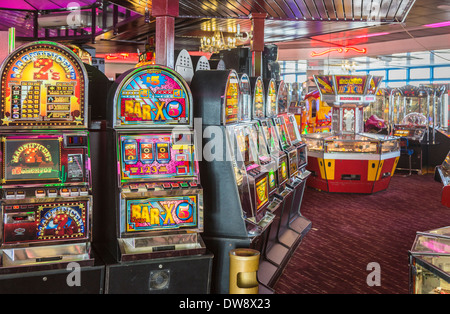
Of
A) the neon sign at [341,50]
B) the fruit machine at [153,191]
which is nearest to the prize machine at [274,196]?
the fruit machine at [153,191]

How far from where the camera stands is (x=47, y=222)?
3.04 meters

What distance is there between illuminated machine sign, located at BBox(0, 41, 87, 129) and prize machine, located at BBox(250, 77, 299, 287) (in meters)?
2.02

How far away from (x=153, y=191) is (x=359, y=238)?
3289mm

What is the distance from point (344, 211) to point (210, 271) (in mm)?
4218

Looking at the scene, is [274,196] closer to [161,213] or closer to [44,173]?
[161,213]

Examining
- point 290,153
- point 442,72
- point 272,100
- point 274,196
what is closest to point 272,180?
point 274,196

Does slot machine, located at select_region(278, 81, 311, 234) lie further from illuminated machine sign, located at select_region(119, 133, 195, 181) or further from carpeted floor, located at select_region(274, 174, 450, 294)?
illuminated machine sign, located at select_region(119, 133, 195, 181)

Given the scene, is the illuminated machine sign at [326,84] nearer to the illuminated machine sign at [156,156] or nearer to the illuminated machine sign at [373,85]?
the illuminated machine sign at [373,85]

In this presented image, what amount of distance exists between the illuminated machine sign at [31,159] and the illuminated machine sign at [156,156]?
420 millimetres

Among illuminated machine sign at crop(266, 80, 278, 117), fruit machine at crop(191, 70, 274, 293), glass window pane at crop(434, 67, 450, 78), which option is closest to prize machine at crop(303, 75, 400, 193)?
illuminated machine sign at crop(266, 80, 278, 117)

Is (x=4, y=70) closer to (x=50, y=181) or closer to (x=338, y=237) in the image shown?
(x=50, y=181)

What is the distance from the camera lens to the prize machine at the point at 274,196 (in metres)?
4.45

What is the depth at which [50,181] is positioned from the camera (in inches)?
122

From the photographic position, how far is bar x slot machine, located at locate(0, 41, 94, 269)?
9.79ft
